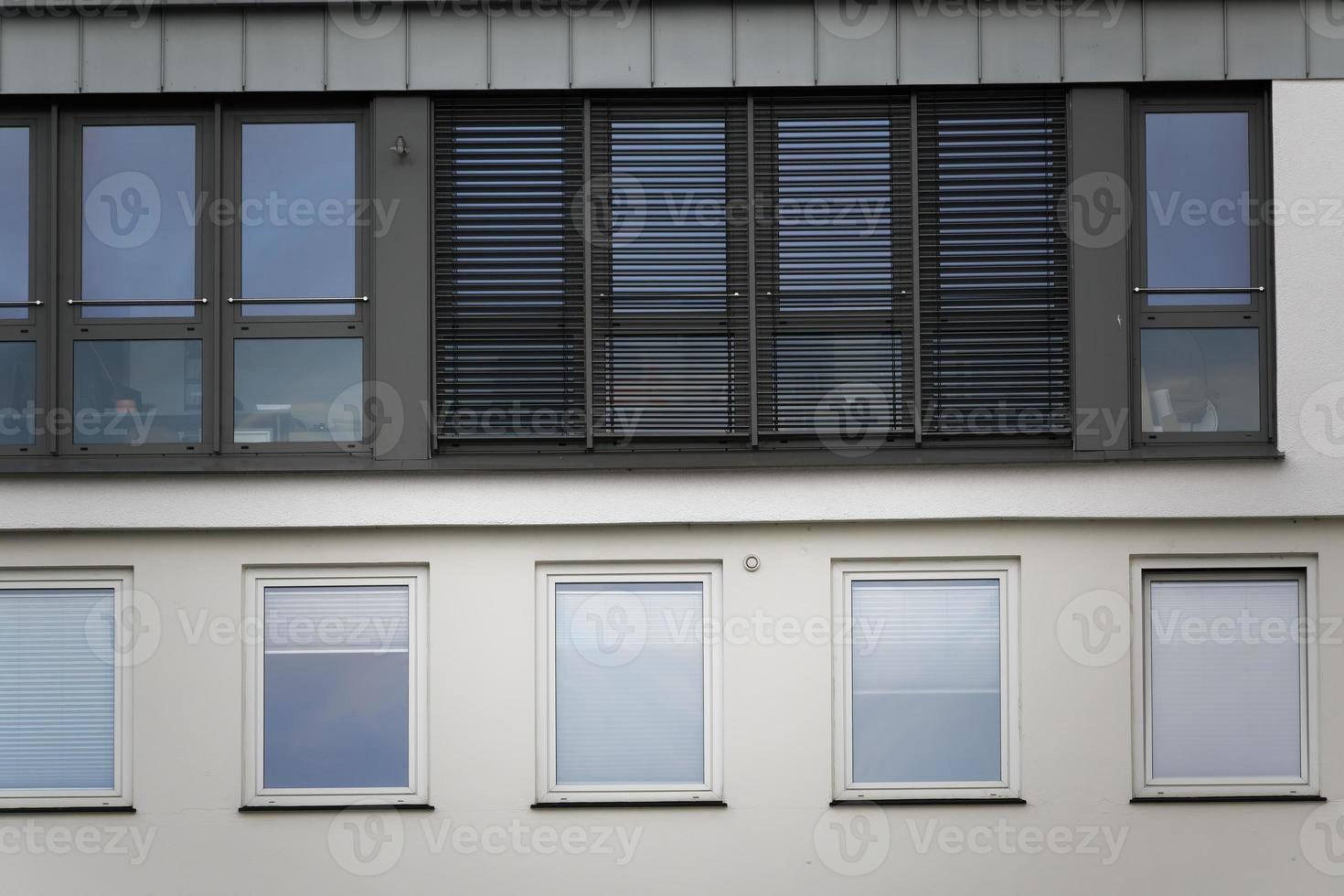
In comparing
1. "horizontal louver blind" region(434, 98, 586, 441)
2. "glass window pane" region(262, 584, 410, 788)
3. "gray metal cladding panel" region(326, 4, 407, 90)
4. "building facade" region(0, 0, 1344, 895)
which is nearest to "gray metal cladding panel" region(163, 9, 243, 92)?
"building facade" region(0, 0, 1344, 895)

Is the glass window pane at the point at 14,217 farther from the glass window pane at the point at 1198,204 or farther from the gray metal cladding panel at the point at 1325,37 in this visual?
the gray metal cladding panel at the point at 1325,37

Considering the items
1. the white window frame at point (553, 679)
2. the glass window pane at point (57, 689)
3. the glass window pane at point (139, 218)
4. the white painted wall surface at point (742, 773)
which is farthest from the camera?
the glass window pane at point (139, 218)

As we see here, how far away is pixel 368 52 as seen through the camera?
7789 mm

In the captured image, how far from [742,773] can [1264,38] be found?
220 inches

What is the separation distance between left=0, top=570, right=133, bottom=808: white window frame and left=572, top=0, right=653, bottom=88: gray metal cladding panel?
167 inches

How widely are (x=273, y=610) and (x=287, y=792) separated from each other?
112cm

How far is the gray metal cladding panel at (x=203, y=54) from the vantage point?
7.79 meters

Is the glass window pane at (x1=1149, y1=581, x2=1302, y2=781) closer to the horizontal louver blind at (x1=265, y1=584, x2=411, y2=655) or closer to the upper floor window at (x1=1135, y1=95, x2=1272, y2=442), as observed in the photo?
the upper floor window at (x1=1135, y1=95, x2=1272, y2=442)

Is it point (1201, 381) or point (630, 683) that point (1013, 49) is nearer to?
point (1201, 381)

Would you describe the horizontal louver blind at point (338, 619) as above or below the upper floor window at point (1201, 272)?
below

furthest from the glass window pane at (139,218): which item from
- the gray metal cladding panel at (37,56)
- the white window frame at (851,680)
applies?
the white window frame at (851,680)

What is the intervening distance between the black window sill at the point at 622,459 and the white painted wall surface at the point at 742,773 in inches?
16.6

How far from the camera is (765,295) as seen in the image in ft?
25.6

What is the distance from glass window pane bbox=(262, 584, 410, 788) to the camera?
7695 millimetres
